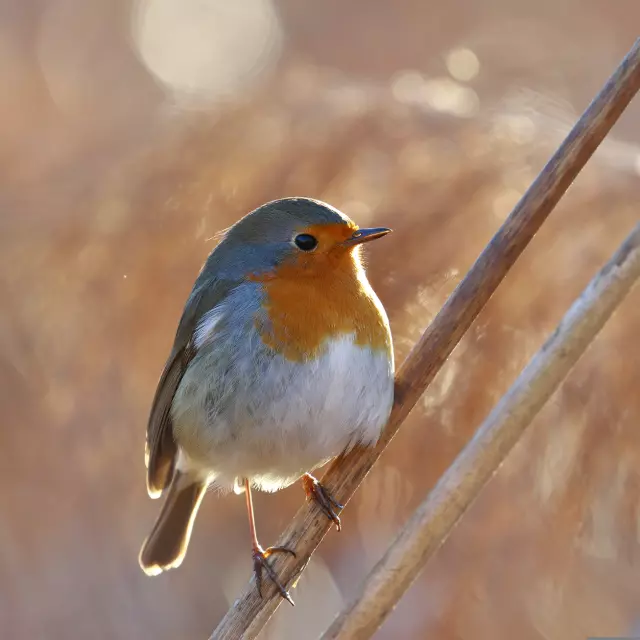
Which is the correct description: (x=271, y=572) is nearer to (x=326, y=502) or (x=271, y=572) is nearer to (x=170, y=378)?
(x=326, y=502)

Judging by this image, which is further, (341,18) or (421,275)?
(341,18)

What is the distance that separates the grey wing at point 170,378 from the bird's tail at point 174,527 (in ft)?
0.50

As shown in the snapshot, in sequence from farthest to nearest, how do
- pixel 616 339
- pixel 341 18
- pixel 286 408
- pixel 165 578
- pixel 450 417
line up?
1. pixel 341 18
2. pixel 165 578
3. pixel 286 408
4. pixel 450 417
5. pixel 616 339

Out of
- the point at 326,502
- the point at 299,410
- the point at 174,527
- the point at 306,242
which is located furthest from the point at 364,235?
the point at 174,527

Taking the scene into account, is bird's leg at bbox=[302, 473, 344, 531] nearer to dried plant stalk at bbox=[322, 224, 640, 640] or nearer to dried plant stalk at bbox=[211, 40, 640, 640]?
dried plant stalk at bbox=[211, 40, 640, 640]

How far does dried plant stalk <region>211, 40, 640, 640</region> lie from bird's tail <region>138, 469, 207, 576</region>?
0.69m

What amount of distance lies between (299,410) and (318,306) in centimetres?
24

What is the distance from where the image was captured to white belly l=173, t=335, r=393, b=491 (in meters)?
2.05

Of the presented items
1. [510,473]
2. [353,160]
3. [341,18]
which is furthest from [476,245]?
[341,18]

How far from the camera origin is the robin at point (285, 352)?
2.07 m

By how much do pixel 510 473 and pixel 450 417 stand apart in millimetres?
194

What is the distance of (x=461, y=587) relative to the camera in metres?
2.18

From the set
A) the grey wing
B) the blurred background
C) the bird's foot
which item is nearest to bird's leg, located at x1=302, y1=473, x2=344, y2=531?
the bird's foot

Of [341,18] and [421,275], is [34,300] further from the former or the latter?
[341,18]
